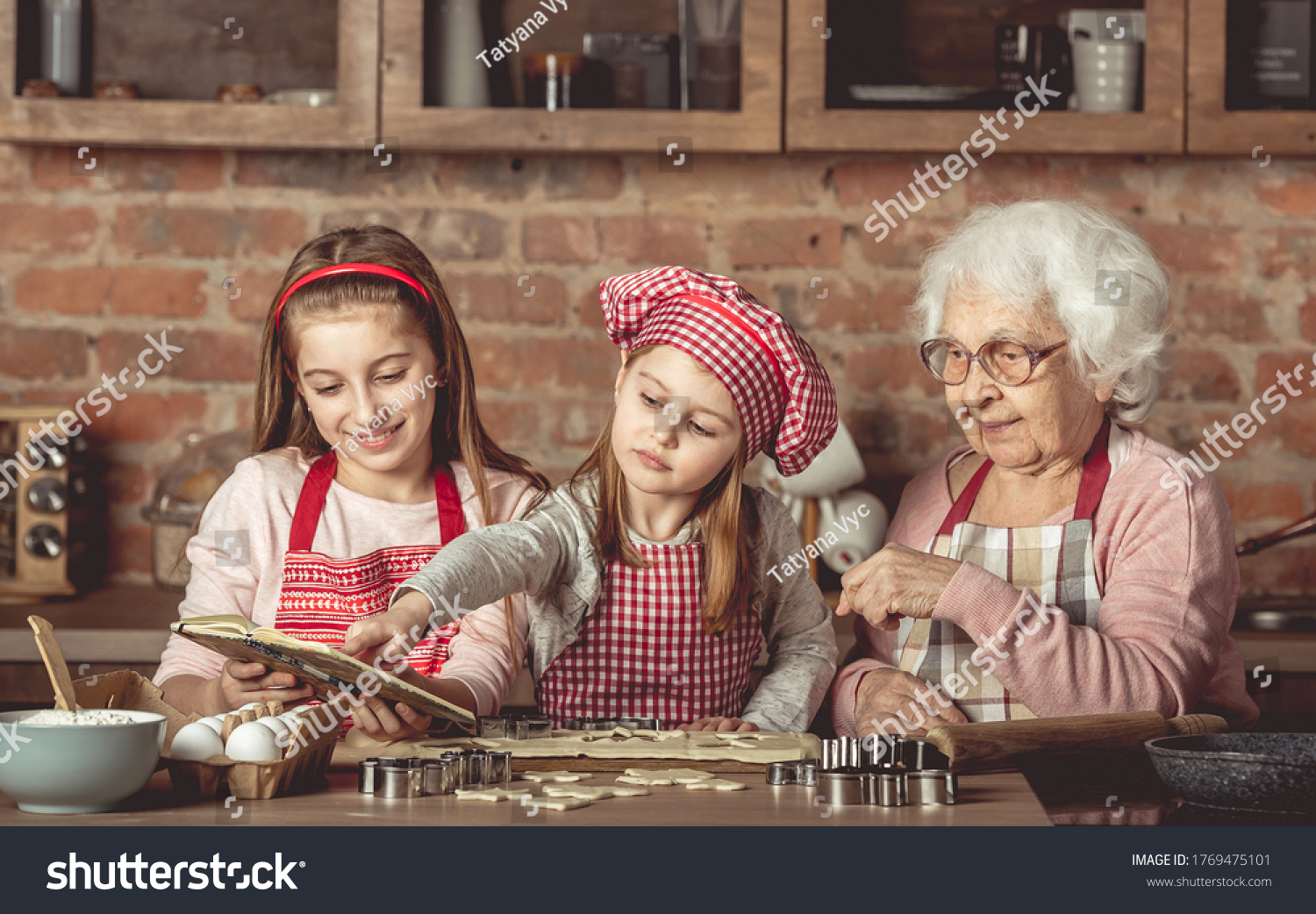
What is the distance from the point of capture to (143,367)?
2432 mm

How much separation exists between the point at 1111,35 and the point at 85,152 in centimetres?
180

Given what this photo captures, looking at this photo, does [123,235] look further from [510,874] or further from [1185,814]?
[1185,814]

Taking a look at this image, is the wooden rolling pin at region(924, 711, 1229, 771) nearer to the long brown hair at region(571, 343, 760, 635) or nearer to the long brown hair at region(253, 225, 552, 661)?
the long brown hair at region(571, 343, 760, 635)

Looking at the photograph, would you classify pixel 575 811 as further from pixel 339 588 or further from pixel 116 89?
pixel 116 89

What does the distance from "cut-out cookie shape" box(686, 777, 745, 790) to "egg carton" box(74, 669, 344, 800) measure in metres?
0.28

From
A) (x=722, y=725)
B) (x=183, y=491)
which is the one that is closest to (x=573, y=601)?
(x=722, y=725)

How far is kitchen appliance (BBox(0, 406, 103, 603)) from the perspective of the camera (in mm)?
2209

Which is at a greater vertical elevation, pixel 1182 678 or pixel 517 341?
pixel 517 341

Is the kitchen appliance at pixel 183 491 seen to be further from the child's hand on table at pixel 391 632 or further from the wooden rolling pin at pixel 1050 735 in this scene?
the wooden rolling pin at pixel 1050 735

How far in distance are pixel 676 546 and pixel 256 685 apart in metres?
0.48

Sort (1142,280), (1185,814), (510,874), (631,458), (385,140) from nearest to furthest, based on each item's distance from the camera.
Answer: (510,874), (1185,814), (631,458), (1142,280), (385,140)

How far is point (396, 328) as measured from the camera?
1.53 meters

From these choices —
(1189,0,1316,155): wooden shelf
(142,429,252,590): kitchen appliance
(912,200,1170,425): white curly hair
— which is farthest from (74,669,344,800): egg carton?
(1189,0,1316,155): wooden shelf

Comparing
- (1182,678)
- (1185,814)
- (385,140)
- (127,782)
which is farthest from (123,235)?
(1185,814)
